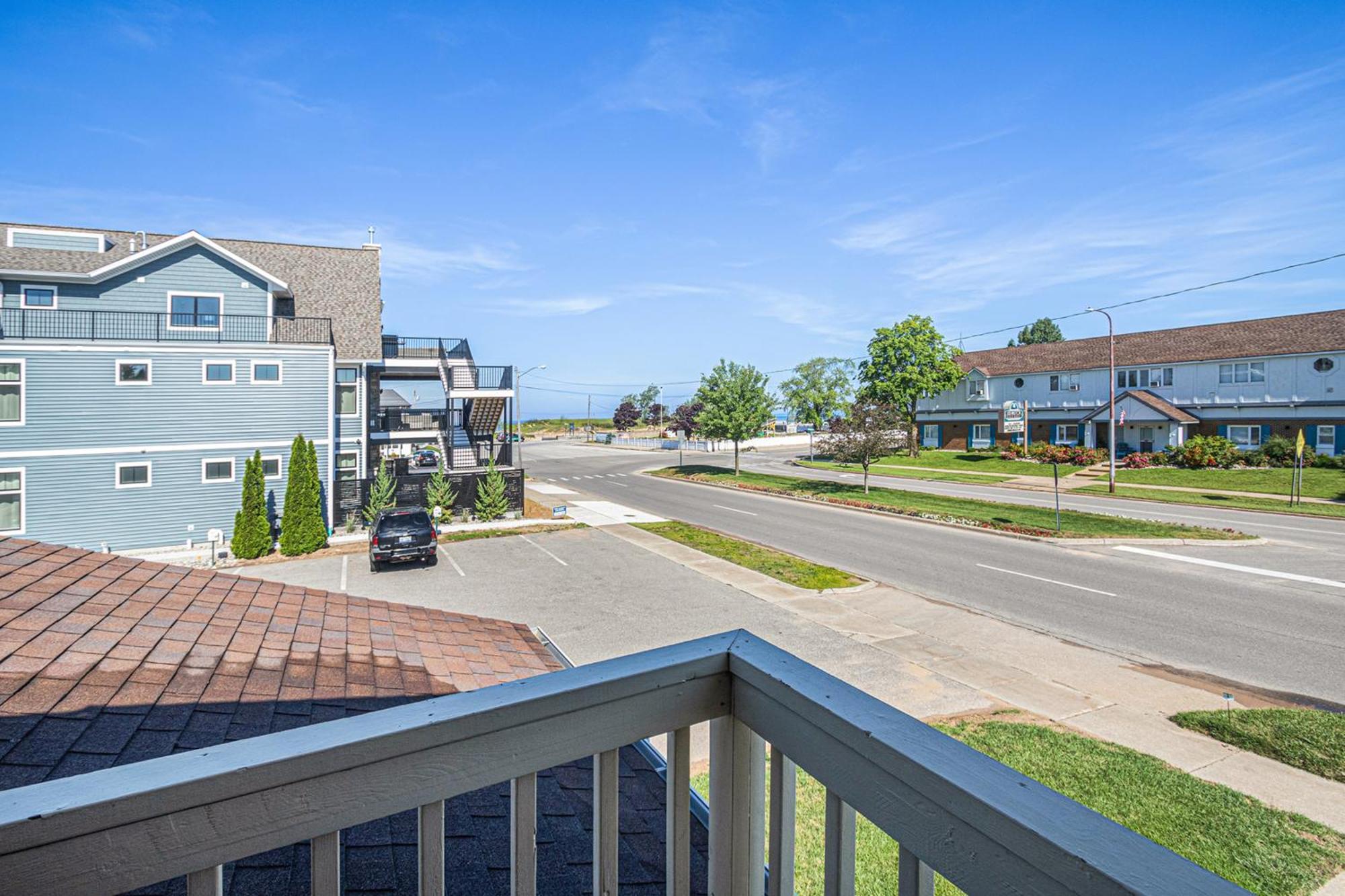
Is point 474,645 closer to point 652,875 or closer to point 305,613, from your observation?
point 305,613

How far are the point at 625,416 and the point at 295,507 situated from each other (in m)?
84.3

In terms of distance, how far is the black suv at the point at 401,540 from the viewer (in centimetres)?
1834

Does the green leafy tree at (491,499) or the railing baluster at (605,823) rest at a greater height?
the railing baluster at (605,823)

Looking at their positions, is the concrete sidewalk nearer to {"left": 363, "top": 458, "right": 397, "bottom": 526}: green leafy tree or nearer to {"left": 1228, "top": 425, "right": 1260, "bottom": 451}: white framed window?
{"left": 363, "top": 458, "right": 397, "bottom": 526}: green leafy tree

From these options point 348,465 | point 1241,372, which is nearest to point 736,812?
point 348,465

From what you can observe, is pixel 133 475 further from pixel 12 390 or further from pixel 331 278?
pixel 331 278

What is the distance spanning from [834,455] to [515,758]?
30702mm

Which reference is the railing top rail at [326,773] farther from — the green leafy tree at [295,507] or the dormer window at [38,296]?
the dormer window at [38,296]

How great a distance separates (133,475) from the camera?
71.2 ft

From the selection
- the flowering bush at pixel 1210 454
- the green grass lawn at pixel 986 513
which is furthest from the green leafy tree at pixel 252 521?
the flowering bush at pixel 1210 454

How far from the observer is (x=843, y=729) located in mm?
1527

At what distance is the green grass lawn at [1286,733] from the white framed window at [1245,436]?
41195 millimetres

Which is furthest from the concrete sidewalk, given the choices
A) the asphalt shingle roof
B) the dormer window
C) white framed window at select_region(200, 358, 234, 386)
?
the dormer window

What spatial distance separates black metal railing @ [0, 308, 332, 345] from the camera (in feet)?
73.6
